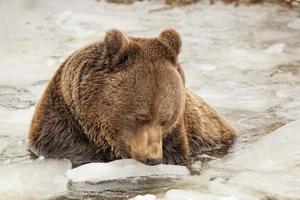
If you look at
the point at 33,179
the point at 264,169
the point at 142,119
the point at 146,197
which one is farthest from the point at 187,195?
the point at 33,179

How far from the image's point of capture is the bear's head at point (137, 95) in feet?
17.8

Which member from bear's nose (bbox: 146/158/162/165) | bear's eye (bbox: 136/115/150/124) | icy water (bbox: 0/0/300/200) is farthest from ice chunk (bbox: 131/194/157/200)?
bear's eye (bbox: 136/115/150/124)

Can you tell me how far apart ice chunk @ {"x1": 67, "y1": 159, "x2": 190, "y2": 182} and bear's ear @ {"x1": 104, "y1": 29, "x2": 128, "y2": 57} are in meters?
0.81

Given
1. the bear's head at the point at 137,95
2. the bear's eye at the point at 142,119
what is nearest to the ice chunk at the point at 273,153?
the bear's head at the point at 137,95

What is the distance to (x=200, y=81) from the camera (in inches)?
357

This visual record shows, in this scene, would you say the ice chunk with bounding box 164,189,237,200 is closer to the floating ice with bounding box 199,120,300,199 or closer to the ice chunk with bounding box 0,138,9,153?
the floating ice with bounding box 199,120,300,199

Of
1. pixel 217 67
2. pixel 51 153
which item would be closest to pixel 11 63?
pixel 217 67

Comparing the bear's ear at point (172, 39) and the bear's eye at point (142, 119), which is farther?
the bear's ear at point (172, 39)

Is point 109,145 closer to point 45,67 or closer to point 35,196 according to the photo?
point 35,196

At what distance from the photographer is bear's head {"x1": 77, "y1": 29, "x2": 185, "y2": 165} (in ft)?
17.8

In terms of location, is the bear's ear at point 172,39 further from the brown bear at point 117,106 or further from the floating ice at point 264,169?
the floating ice at point 264,169

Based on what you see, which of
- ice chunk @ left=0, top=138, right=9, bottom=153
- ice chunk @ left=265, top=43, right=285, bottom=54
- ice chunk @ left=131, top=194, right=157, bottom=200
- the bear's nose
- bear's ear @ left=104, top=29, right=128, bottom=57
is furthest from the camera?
ice chunk @ left=265, top=43, right=285, bottom=54

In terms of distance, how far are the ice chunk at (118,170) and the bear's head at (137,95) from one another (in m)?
0.11

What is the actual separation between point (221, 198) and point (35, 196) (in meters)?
1.26
